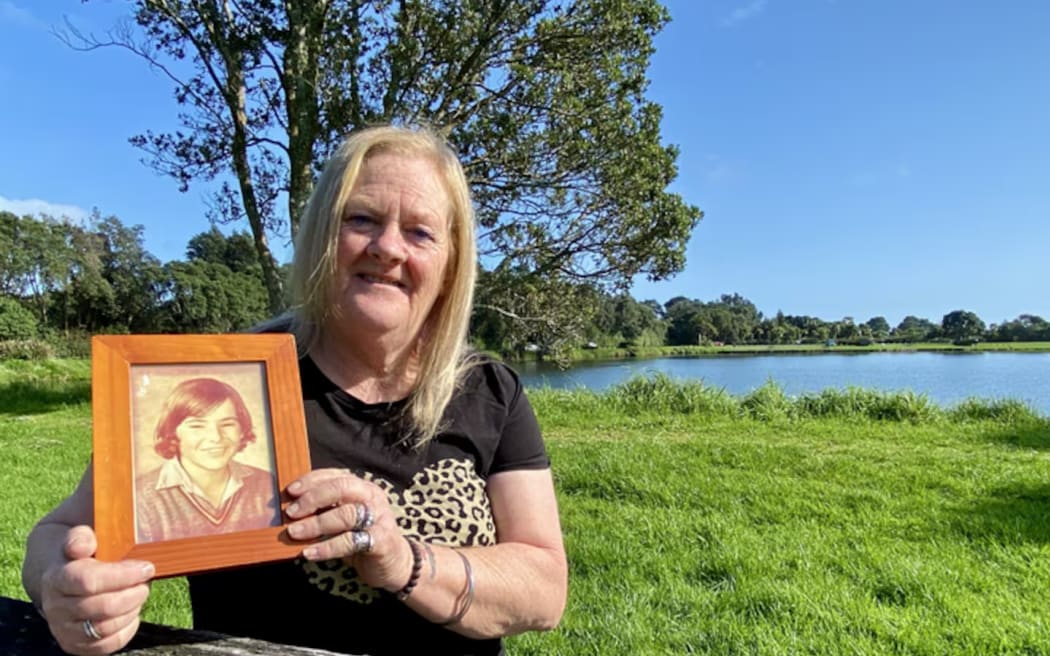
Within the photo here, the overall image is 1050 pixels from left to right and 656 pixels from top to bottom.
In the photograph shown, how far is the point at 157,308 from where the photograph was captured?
43375 millimetres

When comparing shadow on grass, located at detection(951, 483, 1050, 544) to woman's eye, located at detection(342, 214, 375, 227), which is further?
shadow on grass, located at detection(951, 483, 1050, 544)

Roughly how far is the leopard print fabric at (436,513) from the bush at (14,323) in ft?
115

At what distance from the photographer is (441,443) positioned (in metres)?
1.39

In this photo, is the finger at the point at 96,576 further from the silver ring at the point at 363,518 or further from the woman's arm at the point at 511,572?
the woman's arm at the point at 511,572

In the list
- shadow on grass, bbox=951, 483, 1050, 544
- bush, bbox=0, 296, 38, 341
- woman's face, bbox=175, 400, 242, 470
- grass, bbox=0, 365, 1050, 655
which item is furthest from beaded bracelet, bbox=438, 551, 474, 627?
bush, bbox=0, 296, 38, 341

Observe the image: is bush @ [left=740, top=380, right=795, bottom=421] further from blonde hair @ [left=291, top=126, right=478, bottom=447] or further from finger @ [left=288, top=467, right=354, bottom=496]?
finger @ [left=288, top=467, right=354, bottom=496]

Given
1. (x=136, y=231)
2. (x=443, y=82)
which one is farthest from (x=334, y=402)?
(x=136, y=231)

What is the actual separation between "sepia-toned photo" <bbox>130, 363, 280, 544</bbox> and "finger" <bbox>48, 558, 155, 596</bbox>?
1.5 inches

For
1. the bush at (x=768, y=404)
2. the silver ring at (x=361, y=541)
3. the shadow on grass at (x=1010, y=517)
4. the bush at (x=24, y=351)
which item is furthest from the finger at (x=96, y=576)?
the bush at (x=24, y=351)

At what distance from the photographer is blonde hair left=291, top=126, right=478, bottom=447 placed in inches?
53.6

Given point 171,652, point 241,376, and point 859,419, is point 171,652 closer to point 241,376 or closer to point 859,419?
point 241,376

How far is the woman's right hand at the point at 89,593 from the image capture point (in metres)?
0.80

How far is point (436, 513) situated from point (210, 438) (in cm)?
53

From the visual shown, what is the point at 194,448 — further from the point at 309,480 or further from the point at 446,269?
the point at 446,269
